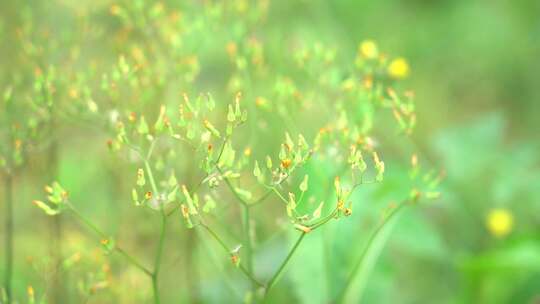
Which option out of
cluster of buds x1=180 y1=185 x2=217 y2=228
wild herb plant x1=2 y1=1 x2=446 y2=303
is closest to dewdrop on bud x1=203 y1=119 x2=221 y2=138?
wild herb plant x1=2 y1=1 x2=446 y2=303

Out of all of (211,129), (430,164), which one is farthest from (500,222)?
(211,129)

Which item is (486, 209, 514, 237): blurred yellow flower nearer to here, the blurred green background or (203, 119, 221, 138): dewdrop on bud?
the blurred green background

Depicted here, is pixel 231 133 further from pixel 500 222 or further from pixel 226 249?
pixel 500 222

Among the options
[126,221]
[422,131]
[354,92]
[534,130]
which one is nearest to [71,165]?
[126,221]

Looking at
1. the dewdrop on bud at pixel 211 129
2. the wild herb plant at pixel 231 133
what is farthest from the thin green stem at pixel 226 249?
the dewdrop on bud at pixel 211 129

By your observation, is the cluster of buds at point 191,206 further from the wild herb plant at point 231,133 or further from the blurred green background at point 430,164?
the blurred green background at point 430,164

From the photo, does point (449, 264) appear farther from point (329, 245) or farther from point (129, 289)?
point (129, 289)

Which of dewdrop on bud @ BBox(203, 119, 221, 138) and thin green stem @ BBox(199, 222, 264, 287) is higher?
dewdrop on bud @ BBox(203, 119, 221, 138)
